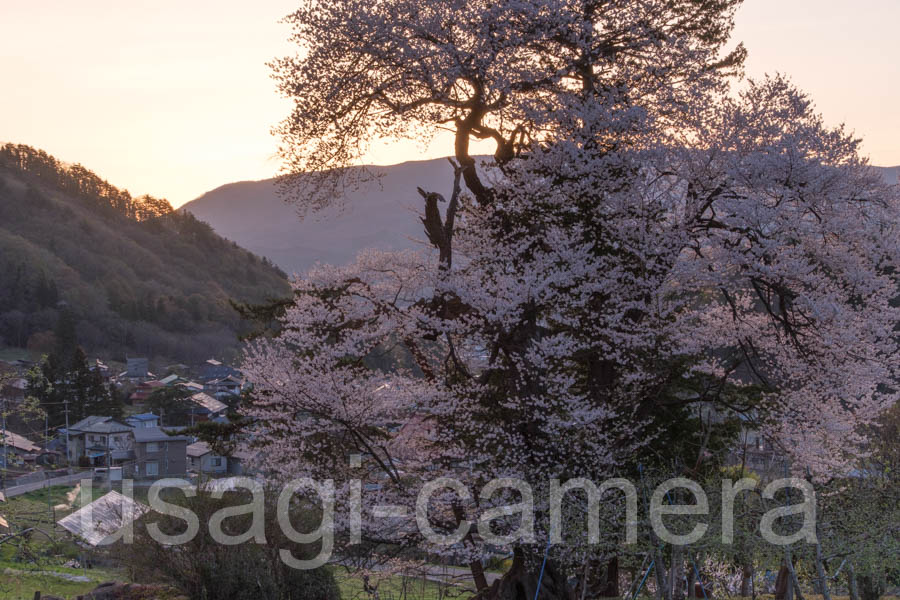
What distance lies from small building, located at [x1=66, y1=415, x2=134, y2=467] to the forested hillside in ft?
81.4

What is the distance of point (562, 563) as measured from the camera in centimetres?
1166

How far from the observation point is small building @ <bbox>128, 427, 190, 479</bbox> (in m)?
43.9

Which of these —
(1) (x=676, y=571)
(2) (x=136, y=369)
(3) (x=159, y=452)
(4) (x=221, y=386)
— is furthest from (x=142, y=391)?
(1) (x=676, y=571)

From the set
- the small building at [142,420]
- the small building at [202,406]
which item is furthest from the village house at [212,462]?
the small building at [202,406]

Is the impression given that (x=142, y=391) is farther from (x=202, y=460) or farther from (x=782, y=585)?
(x=782, y=585)

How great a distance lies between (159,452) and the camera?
146ft

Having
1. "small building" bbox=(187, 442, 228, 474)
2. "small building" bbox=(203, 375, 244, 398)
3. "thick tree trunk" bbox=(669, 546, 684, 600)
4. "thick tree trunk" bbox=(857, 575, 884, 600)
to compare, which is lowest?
"small building" bbox=(187, 442, 228, 474)

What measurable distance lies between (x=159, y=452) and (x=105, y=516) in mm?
30908

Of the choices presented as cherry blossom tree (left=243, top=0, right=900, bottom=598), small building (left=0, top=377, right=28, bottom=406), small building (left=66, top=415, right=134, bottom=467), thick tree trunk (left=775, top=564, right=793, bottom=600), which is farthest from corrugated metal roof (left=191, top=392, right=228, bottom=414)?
thick tree trunk (left=775, top=564, right=793, bottom=600)

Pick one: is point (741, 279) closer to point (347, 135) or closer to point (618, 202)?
point (618, 202)

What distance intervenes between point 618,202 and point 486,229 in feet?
7.32

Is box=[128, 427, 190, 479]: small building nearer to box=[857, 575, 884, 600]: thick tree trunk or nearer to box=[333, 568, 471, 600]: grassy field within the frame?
box=[333, 568, 471, 600]: grassy field

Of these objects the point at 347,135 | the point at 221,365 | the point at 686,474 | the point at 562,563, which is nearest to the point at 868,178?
the point at 686,474

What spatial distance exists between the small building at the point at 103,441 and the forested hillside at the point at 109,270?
81.4 ft
